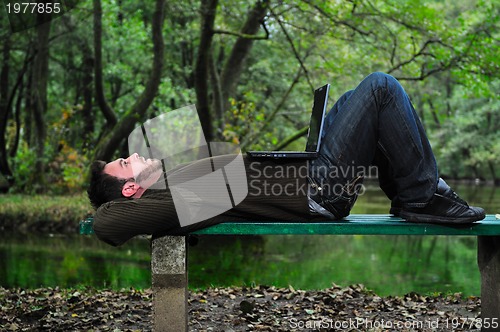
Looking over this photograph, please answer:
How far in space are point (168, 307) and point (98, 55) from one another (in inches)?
543

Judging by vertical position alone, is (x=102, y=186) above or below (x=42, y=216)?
above

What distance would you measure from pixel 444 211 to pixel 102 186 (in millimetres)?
1915

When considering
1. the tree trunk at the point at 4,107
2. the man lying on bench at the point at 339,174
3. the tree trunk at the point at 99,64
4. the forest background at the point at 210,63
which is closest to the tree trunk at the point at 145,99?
the forest background at the point at 210,63

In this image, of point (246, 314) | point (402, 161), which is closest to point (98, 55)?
point (246, 314)

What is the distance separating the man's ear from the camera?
3.53 meters

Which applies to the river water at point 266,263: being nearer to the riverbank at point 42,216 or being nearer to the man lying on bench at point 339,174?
the riverbank at point 42,216

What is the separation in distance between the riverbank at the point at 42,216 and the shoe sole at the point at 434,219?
35.6 feet

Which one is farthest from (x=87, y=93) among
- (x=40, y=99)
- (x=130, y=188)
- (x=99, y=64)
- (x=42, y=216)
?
(x=130, y=188)

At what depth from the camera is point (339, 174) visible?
3713mm

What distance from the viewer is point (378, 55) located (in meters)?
14.9

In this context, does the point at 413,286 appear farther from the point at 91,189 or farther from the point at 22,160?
the point at 22,160

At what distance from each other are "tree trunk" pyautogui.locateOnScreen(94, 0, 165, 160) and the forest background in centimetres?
3

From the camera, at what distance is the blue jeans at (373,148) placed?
11.8 ft

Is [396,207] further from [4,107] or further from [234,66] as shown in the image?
[4,107]
